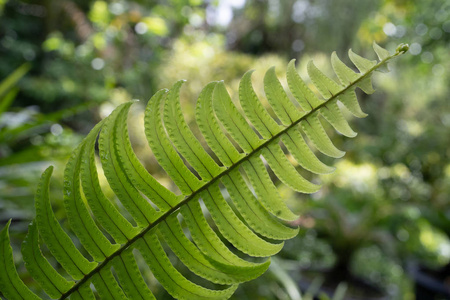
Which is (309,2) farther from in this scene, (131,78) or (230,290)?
(230,290)

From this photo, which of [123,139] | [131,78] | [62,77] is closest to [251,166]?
[123,139]

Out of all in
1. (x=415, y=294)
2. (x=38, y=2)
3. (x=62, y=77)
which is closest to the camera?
(x=415, y=294)

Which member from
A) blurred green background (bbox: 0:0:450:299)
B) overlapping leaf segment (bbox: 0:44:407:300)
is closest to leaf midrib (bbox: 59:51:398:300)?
overlapping leaf segment (bbox: 0:44:407:300)

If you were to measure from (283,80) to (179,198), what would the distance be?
6.93 feet

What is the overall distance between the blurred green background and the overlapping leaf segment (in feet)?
1.56

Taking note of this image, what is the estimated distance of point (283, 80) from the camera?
2.38 metres

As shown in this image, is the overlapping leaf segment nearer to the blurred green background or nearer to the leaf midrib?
the leaf midrib

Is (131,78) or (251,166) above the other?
(131,78)

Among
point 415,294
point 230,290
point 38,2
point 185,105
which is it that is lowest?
point 415,294

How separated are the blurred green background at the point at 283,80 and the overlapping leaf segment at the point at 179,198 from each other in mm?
477

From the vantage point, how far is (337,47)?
5.96 m

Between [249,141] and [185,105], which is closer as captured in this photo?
[249,141]

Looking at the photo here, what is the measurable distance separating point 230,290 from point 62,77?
5115 mm

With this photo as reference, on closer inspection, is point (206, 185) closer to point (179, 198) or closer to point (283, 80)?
point (179, 198)
